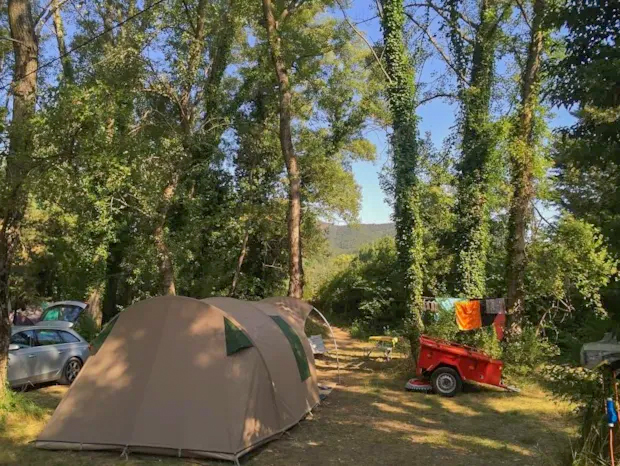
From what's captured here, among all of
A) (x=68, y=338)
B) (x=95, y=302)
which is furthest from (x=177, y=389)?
(x=95, y=302)

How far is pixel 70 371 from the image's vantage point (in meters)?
11.1

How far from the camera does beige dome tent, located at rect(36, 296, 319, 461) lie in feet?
21.6

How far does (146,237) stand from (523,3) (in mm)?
13458

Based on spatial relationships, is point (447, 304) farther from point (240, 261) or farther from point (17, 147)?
point (240, 261)

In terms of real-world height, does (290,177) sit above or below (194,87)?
below

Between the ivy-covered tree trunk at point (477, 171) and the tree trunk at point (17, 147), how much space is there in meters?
10.8

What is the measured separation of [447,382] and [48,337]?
28.0ft

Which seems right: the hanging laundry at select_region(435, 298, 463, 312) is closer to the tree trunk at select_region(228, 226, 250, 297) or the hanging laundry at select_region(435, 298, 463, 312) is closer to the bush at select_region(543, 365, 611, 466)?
the bush at select_region(543, 365, 611, 466)

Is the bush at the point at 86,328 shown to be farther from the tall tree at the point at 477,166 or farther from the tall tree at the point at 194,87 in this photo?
the tall tree at the point at 477,166

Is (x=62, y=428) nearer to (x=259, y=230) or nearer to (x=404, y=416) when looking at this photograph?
(x=404, y=416)

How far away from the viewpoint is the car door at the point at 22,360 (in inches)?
390

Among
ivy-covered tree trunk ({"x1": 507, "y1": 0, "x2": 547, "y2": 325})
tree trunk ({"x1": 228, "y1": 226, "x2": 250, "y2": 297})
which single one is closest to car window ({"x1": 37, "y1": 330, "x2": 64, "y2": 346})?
tree trunk ({"x1": 228, "y1": 226, "x2": 250, "y2": 297})

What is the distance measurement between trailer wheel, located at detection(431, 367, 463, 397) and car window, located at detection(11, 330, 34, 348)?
8.43 m

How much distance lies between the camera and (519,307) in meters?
13.4
